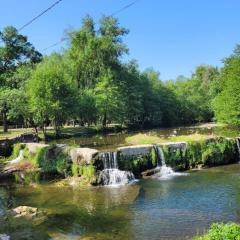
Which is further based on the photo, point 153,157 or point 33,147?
point 33,147

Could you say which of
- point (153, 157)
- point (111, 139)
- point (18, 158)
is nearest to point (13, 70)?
point (111, 139)

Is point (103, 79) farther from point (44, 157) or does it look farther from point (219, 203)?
point (219, 203)

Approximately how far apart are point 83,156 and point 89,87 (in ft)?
137

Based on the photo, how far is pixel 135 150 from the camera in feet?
117

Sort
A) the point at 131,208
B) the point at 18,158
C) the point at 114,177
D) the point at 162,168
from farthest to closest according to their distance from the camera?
the point at 18,158 < the point at 162,168 < the point at 114,177 < the point at 131,208

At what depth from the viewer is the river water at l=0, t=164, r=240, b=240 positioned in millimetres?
19438

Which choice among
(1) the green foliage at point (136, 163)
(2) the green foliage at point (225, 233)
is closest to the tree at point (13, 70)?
(1) the green foliage at point (136, 163)

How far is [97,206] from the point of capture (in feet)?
80.6

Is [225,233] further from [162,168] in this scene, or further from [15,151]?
[15,151]

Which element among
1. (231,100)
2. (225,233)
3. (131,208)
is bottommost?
(131,208)

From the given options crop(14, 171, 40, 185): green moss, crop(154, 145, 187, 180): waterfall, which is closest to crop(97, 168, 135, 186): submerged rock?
crop(154, 145, 187, 180): waterfall

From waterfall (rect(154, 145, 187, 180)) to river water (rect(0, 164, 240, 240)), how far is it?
1.56 metres

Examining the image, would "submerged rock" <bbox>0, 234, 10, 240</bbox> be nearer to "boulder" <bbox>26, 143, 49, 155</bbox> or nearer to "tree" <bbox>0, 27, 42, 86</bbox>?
"boulder" <bbox>26, 143, 49, 155</bbox>

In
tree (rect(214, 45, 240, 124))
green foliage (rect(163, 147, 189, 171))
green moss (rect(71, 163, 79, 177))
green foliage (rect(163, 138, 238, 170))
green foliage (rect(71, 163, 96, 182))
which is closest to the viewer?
green foliage (rect(71, 163, 96, 182))
